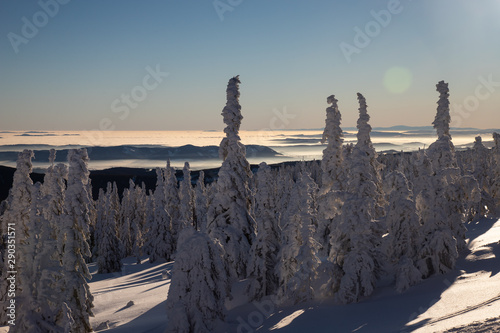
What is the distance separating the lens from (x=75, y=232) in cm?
2075

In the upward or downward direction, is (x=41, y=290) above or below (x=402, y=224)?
below

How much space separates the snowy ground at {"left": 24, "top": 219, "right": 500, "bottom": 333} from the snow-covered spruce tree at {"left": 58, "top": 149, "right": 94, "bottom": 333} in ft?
9.76

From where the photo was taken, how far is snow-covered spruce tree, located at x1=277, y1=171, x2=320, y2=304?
62.7ft

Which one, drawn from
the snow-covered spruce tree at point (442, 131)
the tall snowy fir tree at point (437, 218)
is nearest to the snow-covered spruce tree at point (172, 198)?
the snow-covered spruce tree at point (442, 131)

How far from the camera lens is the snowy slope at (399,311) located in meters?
13.2

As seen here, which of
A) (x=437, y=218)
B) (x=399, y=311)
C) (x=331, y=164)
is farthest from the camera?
(x=331, y=164)

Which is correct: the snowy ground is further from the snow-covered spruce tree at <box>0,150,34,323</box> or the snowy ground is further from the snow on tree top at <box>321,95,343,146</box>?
the snow on tree top at <box>321,95,343,146</box>

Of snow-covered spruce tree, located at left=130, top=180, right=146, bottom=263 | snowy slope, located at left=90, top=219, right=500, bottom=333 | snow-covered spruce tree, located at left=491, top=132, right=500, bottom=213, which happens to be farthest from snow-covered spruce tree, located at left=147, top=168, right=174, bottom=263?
snow-covered spruce tree, located at left=491, top=132, right=500, bottom=213

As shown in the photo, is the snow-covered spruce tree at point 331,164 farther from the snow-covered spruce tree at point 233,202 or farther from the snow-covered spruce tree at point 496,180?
the snow-covered spruce tree at point 496,180

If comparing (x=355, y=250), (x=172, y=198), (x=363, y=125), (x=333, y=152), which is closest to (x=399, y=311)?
(x=355, y=250)

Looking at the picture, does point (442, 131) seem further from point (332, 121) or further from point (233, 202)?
point (233, 202)

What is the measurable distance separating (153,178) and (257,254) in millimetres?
183979

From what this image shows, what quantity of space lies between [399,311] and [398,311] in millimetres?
41

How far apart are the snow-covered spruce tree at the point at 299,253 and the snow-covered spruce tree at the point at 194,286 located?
14.9ft
